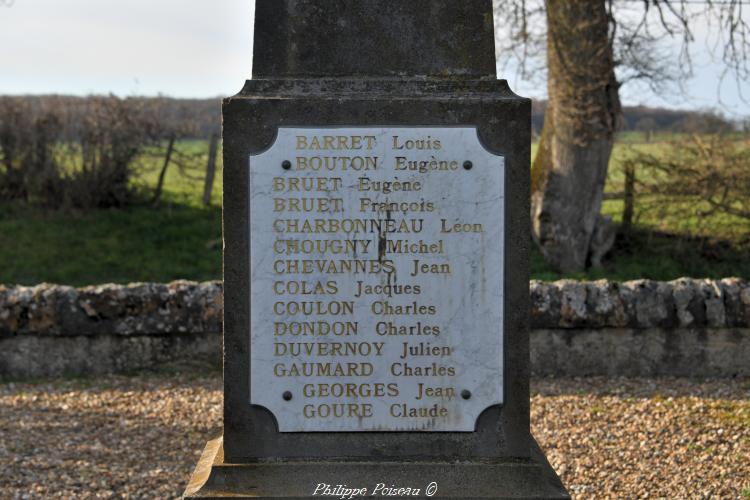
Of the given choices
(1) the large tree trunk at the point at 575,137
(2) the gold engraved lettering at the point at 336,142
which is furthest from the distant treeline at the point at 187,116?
(2) the gold engraved lettering at the point at 336,142

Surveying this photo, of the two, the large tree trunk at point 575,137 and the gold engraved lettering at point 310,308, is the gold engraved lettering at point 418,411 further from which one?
the large tree trunk at point 575,137

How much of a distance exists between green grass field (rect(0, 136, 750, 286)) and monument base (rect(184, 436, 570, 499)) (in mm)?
7780

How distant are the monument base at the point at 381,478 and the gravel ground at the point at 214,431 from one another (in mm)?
1649

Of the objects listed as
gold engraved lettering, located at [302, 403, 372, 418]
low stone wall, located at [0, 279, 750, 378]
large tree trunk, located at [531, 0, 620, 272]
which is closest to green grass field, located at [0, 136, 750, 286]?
large tree trunk, located at [531, 0, 620, 272]

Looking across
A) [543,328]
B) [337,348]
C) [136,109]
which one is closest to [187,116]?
[136,109]

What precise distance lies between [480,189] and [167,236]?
33.0 ft

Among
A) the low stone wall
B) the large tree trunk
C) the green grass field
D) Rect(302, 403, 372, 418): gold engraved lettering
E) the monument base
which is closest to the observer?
the monument base

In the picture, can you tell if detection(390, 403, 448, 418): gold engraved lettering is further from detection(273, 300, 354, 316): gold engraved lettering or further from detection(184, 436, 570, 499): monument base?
detection(273, 300, 354, 316): gold engraved lettering

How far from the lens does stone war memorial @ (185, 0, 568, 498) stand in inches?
158

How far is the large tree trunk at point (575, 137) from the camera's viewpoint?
1171cm

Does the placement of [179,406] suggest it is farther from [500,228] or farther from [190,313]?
[500,228]

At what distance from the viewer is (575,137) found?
39.0 ft

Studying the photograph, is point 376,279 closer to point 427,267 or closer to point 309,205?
point 427,267

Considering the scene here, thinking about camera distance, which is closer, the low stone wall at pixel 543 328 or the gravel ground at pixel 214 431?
the gravel ground at pixel 214 431
